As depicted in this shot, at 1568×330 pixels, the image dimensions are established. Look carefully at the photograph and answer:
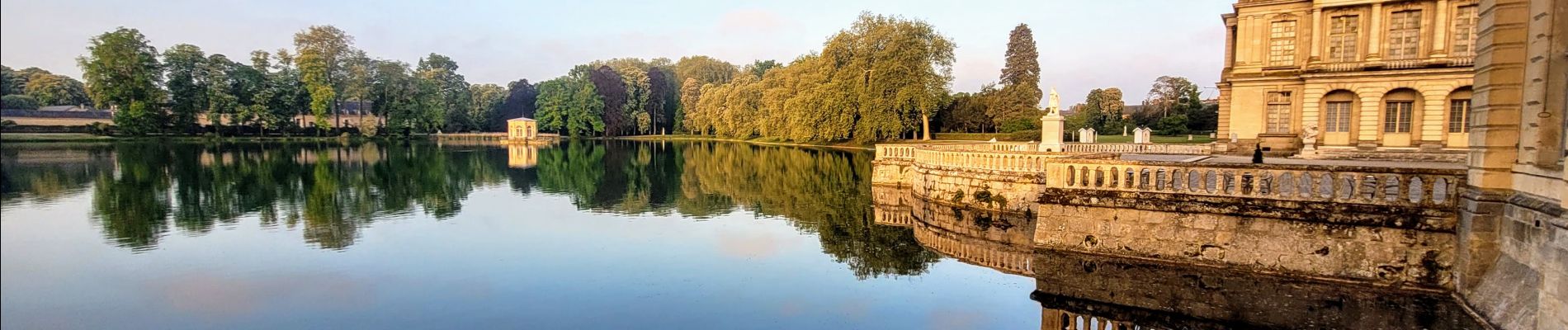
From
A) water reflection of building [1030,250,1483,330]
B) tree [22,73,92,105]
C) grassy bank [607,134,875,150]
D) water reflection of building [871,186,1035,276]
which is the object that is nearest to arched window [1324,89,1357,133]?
water reflection of building [871,186,1035,276]

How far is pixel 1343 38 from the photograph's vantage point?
21609 mm

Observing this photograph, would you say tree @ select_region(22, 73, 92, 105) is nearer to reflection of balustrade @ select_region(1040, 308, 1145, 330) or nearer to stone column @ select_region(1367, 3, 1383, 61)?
reflection of balustrade @ select_region(1040, 308, 1145, 330)

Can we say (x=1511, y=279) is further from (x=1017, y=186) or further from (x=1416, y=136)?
(x=1416, y=136)

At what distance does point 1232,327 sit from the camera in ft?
28.2

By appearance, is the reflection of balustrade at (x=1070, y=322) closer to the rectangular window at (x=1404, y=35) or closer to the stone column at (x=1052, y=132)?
the stone column at (x=1052, y=132)

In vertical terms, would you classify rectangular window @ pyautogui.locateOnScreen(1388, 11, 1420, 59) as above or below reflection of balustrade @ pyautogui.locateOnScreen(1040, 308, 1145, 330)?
above

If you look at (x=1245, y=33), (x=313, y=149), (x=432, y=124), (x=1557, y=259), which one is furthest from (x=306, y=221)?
(x=432, y=124)

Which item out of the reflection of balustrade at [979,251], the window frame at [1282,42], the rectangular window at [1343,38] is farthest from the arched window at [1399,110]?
Answer: the reflection of balustrade at [979,251]

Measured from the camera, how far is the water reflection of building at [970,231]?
42.2ft

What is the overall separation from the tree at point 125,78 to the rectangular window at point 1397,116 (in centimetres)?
7571

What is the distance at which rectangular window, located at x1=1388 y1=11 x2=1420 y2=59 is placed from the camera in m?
20.5

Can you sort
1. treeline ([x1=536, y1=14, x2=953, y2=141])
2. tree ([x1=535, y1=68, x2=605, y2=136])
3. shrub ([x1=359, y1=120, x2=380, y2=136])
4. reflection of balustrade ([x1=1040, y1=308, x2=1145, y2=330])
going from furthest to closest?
tree ([x1=535, y1=68, x2=605, y2=136]), shrub ([x1=359, y1=120, x2=380, y2=136]), treeline ([x1=536, y1=14, x2=953, y2=141]), reflection of balustrade ([x1=1040, y1=308, x2=1145, y2=330])

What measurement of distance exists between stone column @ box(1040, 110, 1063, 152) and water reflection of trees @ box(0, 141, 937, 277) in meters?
5.49

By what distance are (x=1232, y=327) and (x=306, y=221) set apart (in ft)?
60.7
